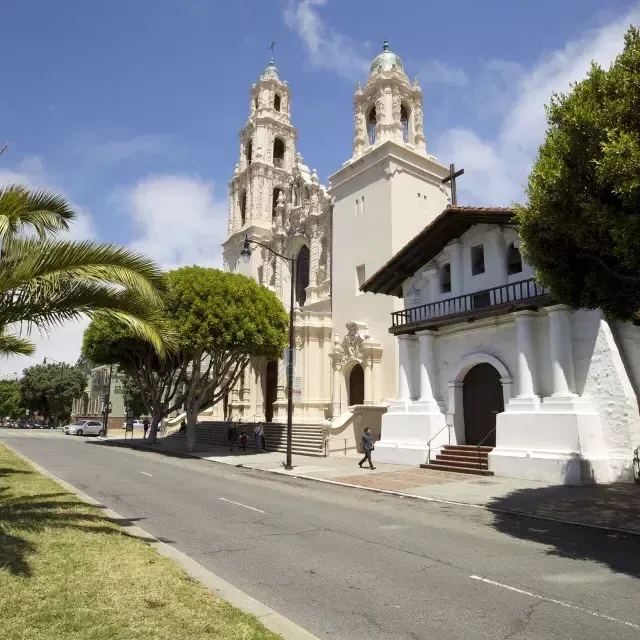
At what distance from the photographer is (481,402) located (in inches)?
786

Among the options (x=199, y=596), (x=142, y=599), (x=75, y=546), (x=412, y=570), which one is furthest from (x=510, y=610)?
(x=75, y=546)

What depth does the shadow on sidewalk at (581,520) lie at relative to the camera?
26.0 feet

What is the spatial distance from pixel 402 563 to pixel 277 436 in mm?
23848

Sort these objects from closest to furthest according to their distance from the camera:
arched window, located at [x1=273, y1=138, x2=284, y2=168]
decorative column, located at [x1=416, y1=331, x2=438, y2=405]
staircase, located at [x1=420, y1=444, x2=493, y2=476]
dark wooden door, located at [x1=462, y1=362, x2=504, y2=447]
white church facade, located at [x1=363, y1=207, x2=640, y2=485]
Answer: white church facade, located at [x1=363, y1=207, x2=640, y2=485] → staircase, located at [x1=420, y1=444, x2=493, y2=476] → dark wooden door, located at [x1=462, y1=362, x2=504, y2=447] → decorative column, located at [x1=416, y1=331, x2=438, y2=405] → arched window, located at [x1=273, y1=138, x2=284, y2=168]

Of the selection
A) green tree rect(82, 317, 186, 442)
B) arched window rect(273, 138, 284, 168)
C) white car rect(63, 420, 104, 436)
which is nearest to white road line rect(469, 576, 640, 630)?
green tree rect(82, 317, 186, 442)

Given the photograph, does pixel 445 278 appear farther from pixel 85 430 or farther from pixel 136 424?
pixel 136 424

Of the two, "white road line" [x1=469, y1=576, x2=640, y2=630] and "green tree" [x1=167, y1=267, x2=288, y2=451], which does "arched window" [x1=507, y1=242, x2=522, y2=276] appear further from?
"white road line" [x1=469, y1=576, x2=640, y2=630]

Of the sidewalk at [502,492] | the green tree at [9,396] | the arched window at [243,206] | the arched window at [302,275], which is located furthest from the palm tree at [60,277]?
the green tree at [9,396]

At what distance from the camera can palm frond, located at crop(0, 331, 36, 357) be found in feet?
47.3

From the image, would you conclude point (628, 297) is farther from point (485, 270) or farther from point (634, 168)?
point (485, 270)

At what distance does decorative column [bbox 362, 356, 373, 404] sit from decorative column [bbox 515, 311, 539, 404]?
460 inches

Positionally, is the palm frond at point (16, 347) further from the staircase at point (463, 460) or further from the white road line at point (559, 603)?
the staircase at point (463, 460)

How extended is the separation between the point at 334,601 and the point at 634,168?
717 centimetres

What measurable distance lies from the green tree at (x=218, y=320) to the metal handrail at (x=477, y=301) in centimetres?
757
